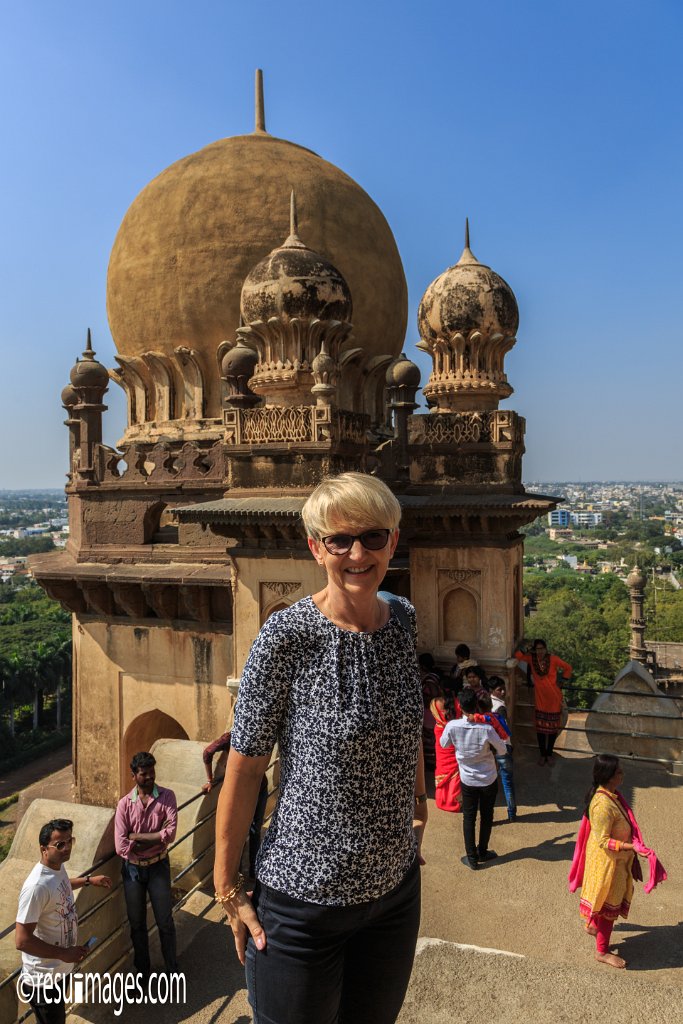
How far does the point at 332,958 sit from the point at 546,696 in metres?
7.18

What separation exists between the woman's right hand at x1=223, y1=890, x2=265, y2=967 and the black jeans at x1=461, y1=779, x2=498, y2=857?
4.31 meters

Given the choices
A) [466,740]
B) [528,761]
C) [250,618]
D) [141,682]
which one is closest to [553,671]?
[528,761]

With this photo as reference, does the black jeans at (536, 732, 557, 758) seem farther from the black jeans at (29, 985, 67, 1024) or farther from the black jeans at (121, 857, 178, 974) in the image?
the black jeans at (29, 985, 67, 1024)

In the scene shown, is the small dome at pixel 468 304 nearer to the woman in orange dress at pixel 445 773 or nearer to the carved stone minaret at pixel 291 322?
the carved stone minaret at pixel 291 322

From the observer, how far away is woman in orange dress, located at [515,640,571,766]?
9055 millimetres

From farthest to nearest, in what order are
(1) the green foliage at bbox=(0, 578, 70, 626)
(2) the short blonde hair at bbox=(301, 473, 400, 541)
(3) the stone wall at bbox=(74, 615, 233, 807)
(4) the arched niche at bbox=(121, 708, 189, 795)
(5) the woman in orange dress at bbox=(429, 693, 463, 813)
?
(1) the green foliage at bbox=(0, 578, 70, 626), (4) the arched niche at bbox=(121, 708, 189, 795), (3) the stone wall at bbox=(74, 615, 233, 807), (5) the woman in orange dress at bbox=(429, 693, 463, 813), (2) the short blonde hair at bbox=(301, 473, 400, 541)

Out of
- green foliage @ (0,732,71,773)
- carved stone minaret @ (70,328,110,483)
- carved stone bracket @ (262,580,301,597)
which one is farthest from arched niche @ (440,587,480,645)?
green foliage @ (0,732,71,773)

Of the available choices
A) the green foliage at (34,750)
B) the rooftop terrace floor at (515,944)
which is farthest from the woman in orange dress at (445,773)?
the green foliage at (34,750)

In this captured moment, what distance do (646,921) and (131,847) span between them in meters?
3.77

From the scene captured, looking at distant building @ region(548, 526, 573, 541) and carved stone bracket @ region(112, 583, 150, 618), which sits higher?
carved stone bracket @ region(112, 583, 150, 618)

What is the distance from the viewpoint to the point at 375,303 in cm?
1502

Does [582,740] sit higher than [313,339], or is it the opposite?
[313,339]

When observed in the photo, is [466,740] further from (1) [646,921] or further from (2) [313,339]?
(2) [313,339]

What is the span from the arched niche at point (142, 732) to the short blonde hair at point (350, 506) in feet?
36.0
